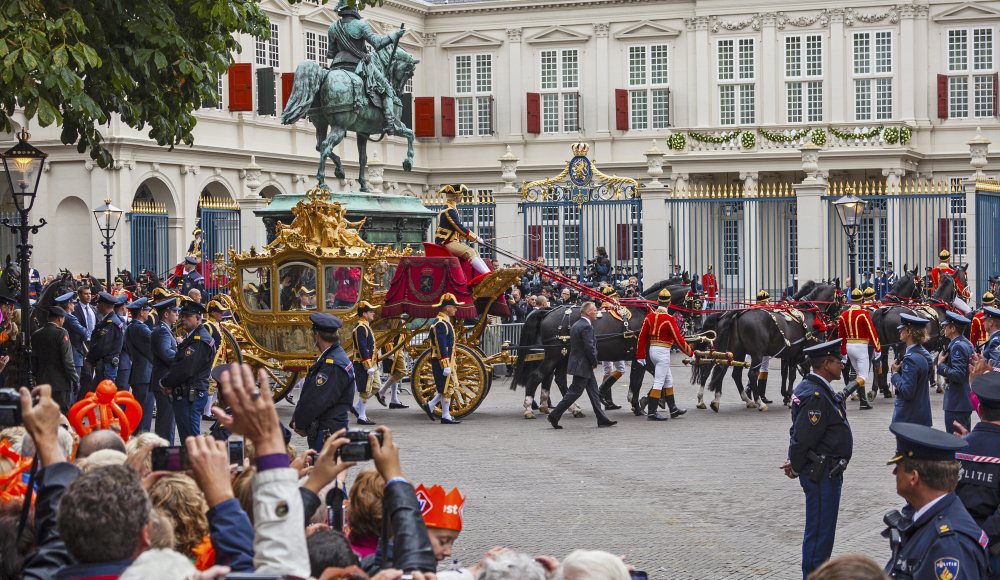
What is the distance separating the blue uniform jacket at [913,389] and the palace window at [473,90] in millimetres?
36576

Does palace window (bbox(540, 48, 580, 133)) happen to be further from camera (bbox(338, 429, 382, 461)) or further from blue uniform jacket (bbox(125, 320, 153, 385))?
camera (bbox(338, 429, 382, 461))

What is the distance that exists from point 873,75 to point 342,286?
3010cm

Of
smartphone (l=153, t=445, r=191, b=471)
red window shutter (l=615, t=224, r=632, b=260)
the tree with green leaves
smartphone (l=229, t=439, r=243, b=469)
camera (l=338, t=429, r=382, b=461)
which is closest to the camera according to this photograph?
smartphone (l=153, t=445, r=191, b=471)

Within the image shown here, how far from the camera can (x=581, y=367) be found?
50.8 ft

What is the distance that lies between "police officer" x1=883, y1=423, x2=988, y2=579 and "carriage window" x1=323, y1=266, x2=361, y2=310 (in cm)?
1125

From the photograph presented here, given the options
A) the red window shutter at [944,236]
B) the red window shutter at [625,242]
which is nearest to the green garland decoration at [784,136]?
the red window shutter at [625,242]

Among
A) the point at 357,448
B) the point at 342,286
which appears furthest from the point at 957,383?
the point at 357,448

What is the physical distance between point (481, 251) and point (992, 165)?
61.6 ft

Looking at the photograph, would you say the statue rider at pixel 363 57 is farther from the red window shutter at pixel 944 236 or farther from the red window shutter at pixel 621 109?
the red window shutter at pixel 621 109

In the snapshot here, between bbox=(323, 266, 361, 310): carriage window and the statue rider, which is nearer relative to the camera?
bbox=(323, 266, 361, 310): carriage window

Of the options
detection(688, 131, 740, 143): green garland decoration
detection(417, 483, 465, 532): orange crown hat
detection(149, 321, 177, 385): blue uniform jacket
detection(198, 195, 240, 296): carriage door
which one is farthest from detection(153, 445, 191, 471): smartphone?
detection(688, 131, 740, 143): green garland decoration

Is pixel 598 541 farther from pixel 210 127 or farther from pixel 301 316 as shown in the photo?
pixel 210 127

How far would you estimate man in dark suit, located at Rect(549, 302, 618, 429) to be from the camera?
15.5 meters

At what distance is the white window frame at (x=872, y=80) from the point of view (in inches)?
1690
